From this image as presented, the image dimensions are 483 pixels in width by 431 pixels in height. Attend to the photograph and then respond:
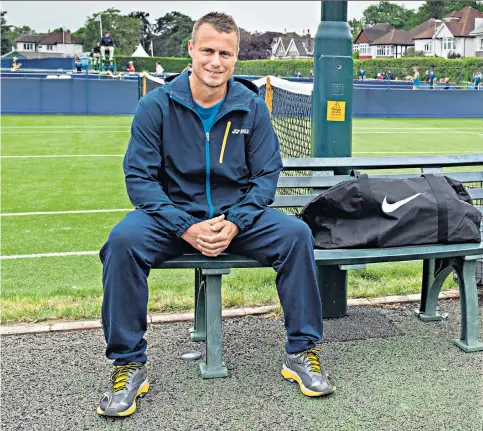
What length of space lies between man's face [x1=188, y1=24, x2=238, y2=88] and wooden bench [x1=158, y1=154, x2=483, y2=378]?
0.81 metres

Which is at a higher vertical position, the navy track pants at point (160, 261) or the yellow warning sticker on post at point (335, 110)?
the yellow warning sticker on post at point (335, 110)

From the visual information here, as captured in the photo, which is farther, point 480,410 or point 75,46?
point 75,46

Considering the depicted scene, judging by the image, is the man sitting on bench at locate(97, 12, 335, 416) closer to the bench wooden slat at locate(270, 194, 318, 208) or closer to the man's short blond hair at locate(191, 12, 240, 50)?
the man's short blond hair at locate(191, 12, 240, 50)

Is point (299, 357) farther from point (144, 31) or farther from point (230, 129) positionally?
point (144, 31)

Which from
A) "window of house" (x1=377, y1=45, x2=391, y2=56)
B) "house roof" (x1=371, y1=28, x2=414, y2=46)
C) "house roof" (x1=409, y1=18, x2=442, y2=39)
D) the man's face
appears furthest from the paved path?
"window of house" (x1=377, y1=45, x2=391, y2=56)

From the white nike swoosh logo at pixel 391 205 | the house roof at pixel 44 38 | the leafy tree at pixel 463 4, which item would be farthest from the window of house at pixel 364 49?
the white nike swoosh logo at pixel 391 205

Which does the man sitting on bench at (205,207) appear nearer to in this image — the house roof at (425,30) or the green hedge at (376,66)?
the green hedge at (376,66)

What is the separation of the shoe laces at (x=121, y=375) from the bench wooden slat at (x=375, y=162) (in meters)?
1.49

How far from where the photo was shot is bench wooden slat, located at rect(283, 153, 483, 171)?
4.21 metres

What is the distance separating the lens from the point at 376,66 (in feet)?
184

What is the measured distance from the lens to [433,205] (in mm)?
3789

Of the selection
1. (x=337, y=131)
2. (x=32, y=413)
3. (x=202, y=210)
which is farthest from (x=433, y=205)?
(x=32, y=413)

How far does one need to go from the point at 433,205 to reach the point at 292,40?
11360 cm

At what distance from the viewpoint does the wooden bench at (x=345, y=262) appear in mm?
3539
